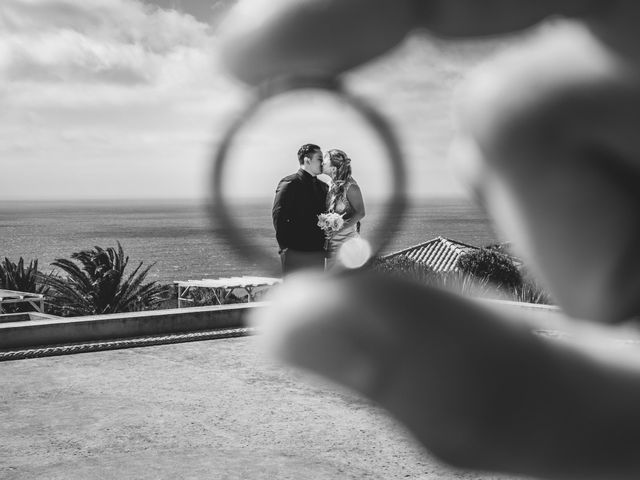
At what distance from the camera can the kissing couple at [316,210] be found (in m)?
1.28

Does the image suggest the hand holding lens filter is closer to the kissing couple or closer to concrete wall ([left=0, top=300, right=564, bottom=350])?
the kissing couple

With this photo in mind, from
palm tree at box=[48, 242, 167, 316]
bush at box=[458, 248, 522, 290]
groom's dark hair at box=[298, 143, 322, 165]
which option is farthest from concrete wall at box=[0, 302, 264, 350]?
groom's dark hair at box=[298, 143, 322, 165]

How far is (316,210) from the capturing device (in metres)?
1.45

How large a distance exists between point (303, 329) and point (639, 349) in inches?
15.1

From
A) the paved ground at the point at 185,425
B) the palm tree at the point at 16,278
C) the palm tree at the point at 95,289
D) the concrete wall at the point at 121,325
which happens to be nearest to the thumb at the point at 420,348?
the paved ground at the point at 185,425

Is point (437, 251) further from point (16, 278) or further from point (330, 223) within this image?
point (330, 223)

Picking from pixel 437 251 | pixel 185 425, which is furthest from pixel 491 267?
pixel 185 425

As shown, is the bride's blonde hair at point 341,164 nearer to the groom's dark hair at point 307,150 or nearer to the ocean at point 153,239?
the groom's dark hair at point 307,150

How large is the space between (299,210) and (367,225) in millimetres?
212

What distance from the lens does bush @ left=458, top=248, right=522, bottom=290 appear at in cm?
1586

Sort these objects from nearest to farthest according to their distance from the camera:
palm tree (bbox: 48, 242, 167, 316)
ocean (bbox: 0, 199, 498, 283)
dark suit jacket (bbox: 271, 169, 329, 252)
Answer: dark suit jacket (bbox: 271, 169, 329, 252)
palm tree (bbox: 48, 242, 167, 316)
ocean (bbox: 0, 199, 498, 283)

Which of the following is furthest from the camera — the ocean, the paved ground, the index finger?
the ocean

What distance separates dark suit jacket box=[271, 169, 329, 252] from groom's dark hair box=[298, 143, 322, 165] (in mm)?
27

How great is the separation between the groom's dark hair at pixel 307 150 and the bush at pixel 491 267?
47.1 ft
